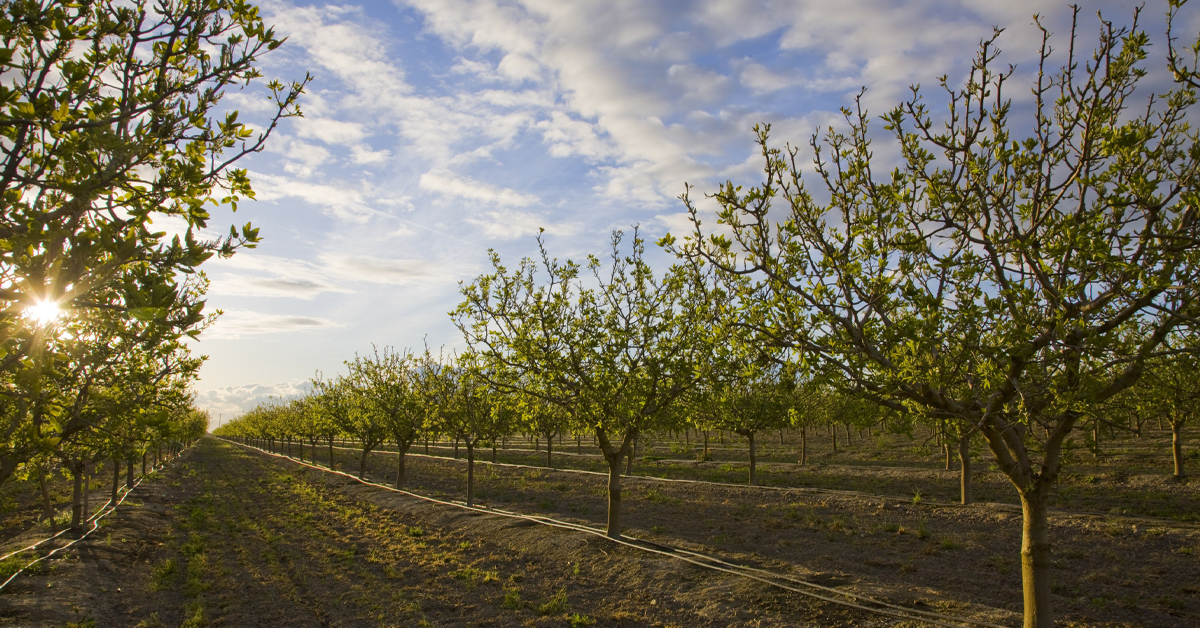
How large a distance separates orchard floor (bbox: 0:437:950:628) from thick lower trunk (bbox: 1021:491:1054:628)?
2.83 meters

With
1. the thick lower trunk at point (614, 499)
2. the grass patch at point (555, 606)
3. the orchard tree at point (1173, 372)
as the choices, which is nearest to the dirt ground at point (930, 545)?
the thick lower trunk at point (614, 499)

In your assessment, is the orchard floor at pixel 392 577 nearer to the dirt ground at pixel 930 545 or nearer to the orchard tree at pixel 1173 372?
the dirt ground at pixel 930 545

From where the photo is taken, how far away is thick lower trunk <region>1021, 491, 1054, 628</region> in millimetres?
7797

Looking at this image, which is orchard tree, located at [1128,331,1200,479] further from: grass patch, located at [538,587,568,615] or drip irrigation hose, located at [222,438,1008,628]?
grass patch, located at [538,587,568,615]

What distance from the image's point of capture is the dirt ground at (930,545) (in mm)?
11844

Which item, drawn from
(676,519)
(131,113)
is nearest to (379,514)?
(676,519)

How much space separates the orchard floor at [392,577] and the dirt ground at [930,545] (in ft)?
0.89

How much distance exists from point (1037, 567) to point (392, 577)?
1371cm

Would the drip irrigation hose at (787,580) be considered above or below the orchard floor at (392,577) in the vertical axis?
above

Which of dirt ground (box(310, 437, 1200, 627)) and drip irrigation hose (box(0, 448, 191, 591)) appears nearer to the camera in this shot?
dirt ground (box(310, 437, 1200, 627))

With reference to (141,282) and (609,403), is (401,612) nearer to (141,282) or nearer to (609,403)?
(609,403)

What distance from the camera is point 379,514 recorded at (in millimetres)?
24125

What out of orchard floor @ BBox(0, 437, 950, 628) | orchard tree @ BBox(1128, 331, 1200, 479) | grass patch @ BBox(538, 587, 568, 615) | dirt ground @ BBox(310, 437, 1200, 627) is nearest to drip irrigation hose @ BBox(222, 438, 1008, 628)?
orchard floor @ BBox(0, 437, 950, 628)

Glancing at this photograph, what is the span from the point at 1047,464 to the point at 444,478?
118 feet
